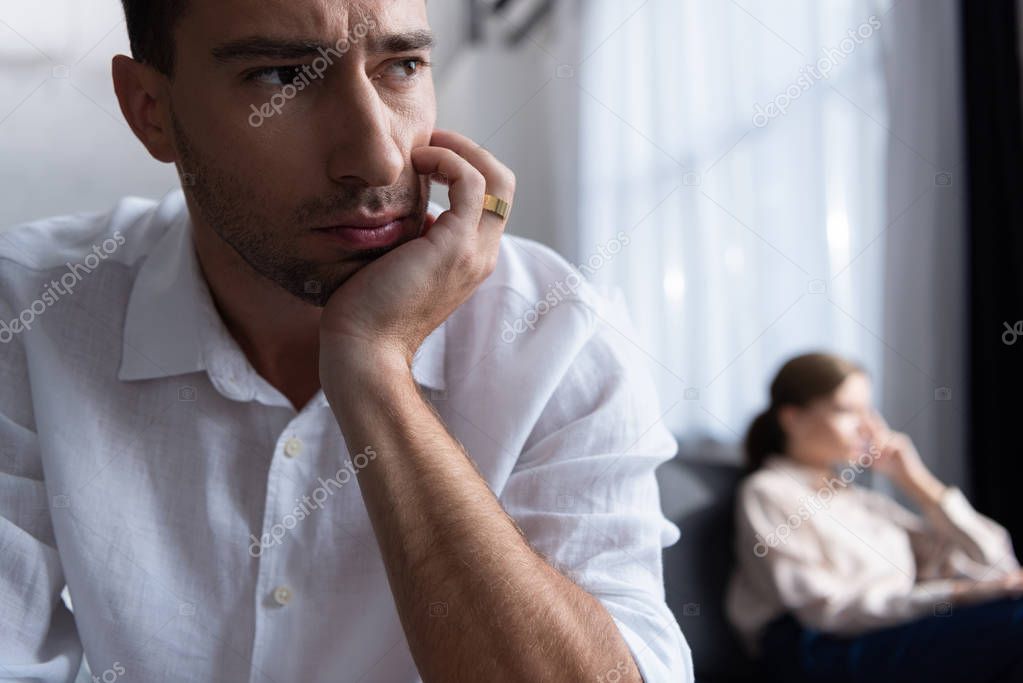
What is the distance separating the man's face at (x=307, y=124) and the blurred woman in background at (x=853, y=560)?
6.07 ft

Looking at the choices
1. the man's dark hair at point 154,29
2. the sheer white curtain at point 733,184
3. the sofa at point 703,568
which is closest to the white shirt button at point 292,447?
the man's dark hair at point 154,29

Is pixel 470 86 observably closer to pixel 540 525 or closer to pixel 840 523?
pixel 840 523

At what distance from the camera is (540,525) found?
3.51 feet

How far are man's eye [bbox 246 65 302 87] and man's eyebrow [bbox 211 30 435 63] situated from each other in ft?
0.06

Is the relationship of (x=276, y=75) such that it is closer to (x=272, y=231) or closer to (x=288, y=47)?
(x=288, y=47)

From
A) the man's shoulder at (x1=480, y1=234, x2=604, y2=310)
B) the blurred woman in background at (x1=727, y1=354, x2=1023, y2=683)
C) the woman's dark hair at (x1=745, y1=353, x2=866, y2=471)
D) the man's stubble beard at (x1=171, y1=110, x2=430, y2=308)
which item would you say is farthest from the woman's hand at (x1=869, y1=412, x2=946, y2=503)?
the man's stubble beard at (x1=171, y1=110, x2=430, y2=308)

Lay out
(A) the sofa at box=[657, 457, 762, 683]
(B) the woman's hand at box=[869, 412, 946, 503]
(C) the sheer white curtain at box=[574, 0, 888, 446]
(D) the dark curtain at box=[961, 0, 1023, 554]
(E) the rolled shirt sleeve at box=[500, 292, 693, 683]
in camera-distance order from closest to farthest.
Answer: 1. (E) the rolled shirt sleeve at box=[500, 292, 693, 683]
2. (A) the sofa at box=[657, 457, 762, 683]
3. (B) the woman's hand at box=[869, 412, 946, 503]
4. (D) the dark curtain at box=[961, 0, 1023, 554]
5. (C) the sheer white curtain at box=[574, 0, 888, 446]

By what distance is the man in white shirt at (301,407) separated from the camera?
103 centimetres

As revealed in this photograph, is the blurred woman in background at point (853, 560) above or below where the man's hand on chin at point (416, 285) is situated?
below

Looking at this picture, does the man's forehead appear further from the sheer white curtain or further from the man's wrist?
the sheer white curtain

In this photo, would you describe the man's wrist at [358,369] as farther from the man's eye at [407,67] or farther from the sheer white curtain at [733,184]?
the sheer white curtain at [733,184]

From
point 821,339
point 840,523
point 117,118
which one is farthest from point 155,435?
point 821,339

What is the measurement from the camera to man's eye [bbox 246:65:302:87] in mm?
1055

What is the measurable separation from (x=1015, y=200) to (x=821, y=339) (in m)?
0.71
